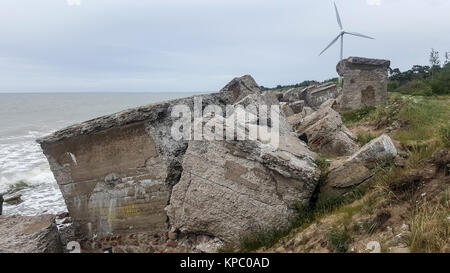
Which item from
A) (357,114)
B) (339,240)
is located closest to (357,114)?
(357,114)

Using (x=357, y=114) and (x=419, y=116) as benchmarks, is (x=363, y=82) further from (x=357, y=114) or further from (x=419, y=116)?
(x=419, y=116)

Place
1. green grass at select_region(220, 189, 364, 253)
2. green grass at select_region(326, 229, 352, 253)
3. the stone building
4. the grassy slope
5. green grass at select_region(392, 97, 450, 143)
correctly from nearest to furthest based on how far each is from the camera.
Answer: the grassy slope, green grass at select_region(326, 229, 352, 253), green grass at select_region(220, 189, 364, 253), green grass at select_region(392, 97, 450, 143), the stone building

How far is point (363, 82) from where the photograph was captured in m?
12.5

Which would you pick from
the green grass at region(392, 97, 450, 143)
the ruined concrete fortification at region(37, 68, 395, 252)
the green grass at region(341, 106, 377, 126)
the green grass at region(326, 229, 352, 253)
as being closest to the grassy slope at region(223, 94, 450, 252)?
the green grass at region(326, 229, 352, 253)

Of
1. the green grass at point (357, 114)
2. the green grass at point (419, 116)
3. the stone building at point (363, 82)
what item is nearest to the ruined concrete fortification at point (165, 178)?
the green grass at point (419, 116)

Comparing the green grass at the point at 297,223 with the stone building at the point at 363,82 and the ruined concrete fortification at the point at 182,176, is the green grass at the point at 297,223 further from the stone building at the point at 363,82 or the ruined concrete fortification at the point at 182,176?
the stone building at the point at 363,82

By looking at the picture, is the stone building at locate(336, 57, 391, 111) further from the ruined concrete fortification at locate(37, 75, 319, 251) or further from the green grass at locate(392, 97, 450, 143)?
the ruined concrete fortification at locate(37, 75, 319, 251)

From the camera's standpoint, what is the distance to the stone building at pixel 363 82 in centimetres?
1234

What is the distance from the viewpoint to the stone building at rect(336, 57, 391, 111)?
40.5 feet

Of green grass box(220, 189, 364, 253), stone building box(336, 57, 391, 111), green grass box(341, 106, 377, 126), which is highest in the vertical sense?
stone building box(336, 57, 391, 111)

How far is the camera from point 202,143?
184 inches
